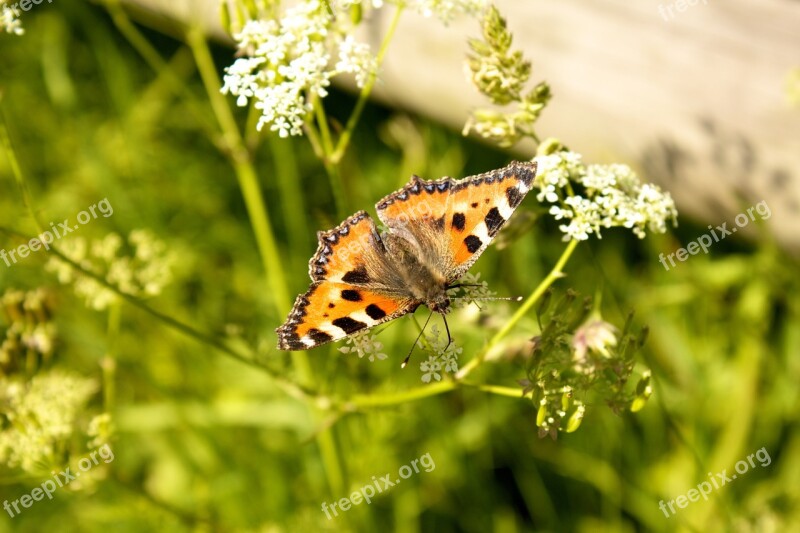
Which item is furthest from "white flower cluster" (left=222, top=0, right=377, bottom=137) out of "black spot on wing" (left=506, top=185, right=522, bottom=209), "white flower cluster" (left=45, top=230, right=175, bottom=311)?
"white flower cluster" (left=45, top=230, right=175, bottom=311)

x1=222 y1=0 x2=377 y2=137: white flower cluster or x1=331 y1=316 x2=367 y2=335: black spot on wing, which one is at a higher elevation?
x1=222 y1=0 x2=377 y2=137: white flower cluster

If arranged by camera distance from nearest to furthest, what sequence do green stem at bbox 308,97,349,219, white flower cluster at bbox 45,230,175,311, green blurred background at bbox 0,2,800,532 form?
green stem at bbox 308,97,349,219, white flower cluster at bbox 45,230,175,311, green blurred background at bbox 0,2,800,532

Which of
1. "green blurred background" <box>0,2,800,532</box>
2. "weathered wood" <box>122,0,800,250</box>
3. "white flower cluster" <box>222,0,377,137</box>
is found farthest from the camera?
"green blurred background" <box>0,2,800,532</box>

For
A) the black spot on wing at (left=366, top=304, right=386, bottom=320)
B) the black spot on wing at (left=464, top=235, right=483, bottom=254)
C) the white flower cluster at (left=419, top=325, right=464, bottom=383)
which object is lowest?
the white flower cluster at (left=419, top=325, right=464, bottom=383)

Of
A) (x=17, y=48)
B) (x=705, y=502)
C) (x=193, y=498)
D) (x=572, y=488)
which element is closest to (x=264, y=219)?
(x=193, y=498)

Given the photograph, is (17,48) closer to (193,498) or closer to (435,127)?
(435,127)

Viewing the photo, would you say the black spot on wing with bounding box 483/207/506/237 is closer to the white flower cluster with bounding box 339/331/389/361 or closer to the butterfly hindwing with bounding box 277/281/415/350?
the butterfly hindwing with bounding box 277/281/415/350

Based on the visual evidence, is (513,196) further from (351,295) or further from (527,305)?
(351,295)
